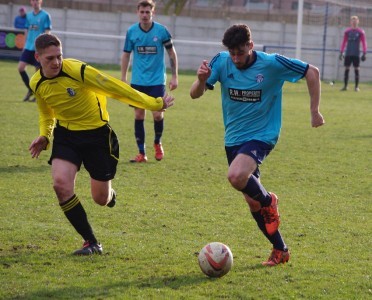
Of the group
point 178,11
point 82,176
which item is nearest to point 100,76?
point 82,176

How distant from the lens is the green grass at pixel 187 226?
17.7ft

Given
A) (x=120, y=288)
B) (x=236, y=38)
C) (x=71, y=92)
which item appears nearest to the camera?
(x=120, y=288)

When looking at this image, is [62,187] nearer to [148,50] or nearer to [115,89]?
[115,89]

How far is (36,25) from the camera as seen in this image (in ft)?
54.6

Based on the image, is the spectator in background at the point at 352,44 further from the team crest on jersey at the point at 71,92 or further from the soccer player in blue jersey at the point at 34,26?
the team crest on jersey at the point at 71,92

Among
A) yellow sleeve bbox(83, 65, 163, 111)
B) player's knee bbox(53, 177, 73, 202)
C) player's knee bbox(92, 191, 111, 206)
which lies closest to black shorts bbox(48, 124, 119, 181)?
player's knee bbox(92, 191, 111, 206)

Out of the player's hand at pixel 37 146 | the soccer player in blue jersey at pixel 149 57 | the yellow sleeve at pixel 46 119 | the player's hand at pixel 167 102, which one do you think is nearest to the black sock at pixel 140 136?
the soccer player in blue jersey at pixel 149 57

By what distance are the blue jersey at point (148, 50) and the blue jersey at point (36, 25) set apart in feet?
18.8

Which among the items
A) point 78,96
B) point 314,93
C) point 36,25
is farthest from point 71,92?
point 36,25

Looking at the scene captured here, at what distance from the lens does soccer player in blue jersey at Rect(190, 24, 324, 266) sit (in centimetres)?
595

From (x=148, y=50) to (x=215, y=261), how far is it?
20.3ft

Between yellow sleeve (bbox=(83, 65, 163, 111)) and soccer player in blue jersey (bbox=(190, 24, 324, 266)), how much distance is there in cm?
41

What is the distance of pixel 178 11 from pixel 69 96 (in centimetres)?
3291

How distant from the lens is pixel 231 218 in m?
7.56
